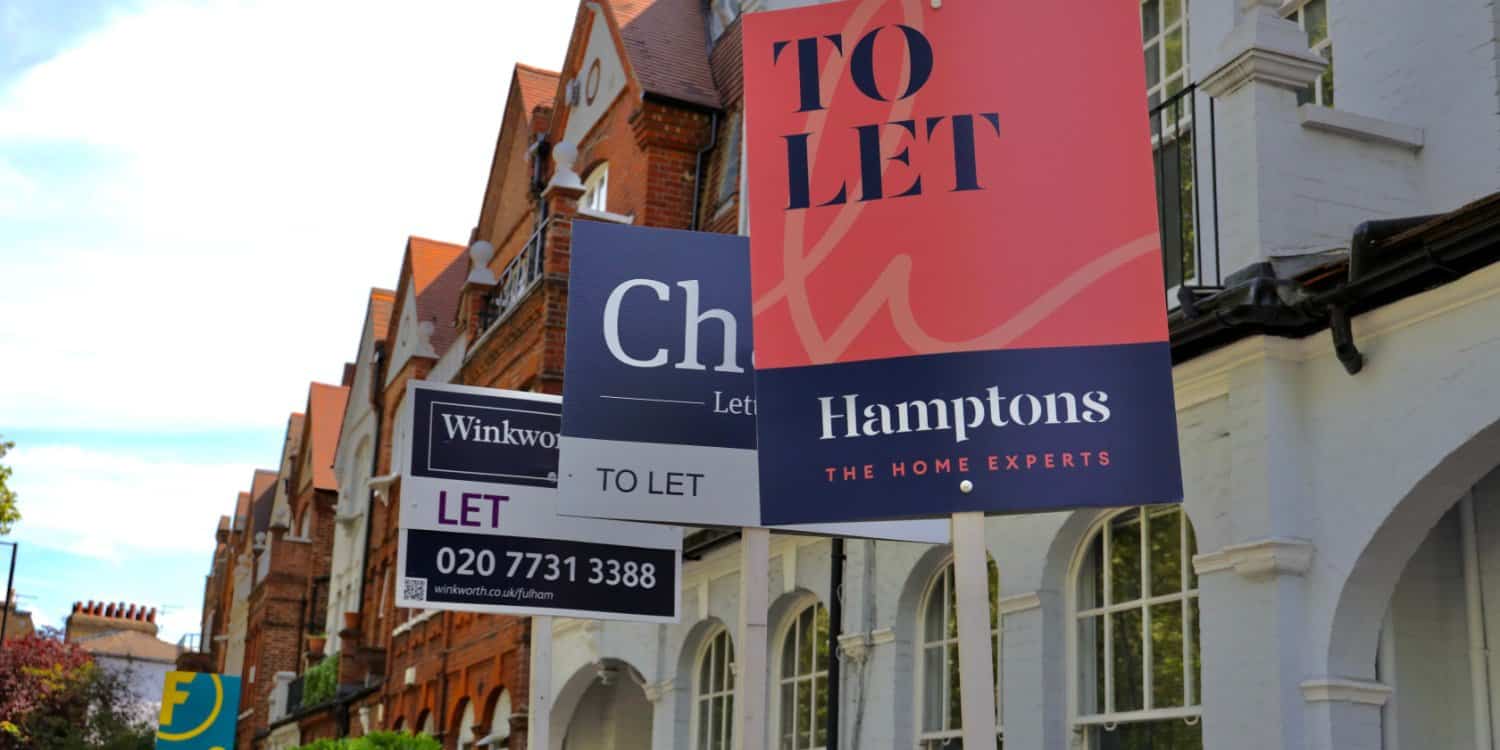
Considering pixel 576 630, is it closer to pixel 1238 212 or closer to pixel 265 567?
pixel 1238 212

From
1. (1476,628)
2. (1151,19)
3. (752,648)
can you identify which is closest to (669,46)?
(1151,19)

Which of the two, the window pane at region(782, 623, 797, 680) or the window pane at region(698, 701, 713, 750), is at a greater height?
the window pane at region(782, 623, 797, 680)

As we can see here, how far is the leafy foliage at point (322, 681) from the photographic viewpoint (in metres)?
32.5

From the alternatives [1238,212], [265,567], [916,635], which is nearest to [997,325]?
[1238,212]

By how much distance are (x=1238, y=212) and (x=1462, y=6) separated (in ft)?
5.31

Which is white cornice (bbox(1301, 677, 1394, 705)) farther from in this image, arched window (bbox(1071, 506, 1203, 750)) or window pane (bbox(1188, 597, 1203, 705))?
window pane (bbox(1188, 597, 1203, 705))

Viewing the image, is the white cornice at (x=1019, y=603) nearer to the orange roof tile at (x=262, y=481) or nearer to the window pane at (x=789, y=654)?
the window pane at (x=789, y=654)

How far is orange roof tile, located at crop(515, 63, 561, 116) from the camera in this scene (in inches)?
1026

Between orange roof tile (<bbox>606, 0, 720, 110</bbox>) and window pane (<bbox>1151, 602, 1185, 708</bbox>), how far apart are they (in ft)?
39.2

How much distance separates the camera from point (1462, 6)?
891cm

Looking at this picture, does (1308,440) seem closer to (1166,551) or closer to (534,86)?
(1166,551)

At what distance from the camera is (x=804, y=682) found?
45.2 ft

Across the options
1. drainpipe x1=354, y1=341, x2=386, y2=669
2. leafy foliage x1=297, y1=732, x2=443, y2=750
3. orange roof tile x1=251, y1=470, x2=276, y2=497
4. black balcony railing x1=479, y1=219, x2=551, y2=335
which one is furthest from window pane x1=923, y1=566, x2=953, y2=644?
orange roof tile x1=251, y1=470, x2=276, y2=497

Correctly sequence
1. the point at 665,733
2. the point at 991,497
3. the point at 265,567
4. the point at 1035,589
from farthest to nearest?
the point at 265,567
the point at 665,733
the point at 1035,589
the point at 991,497
